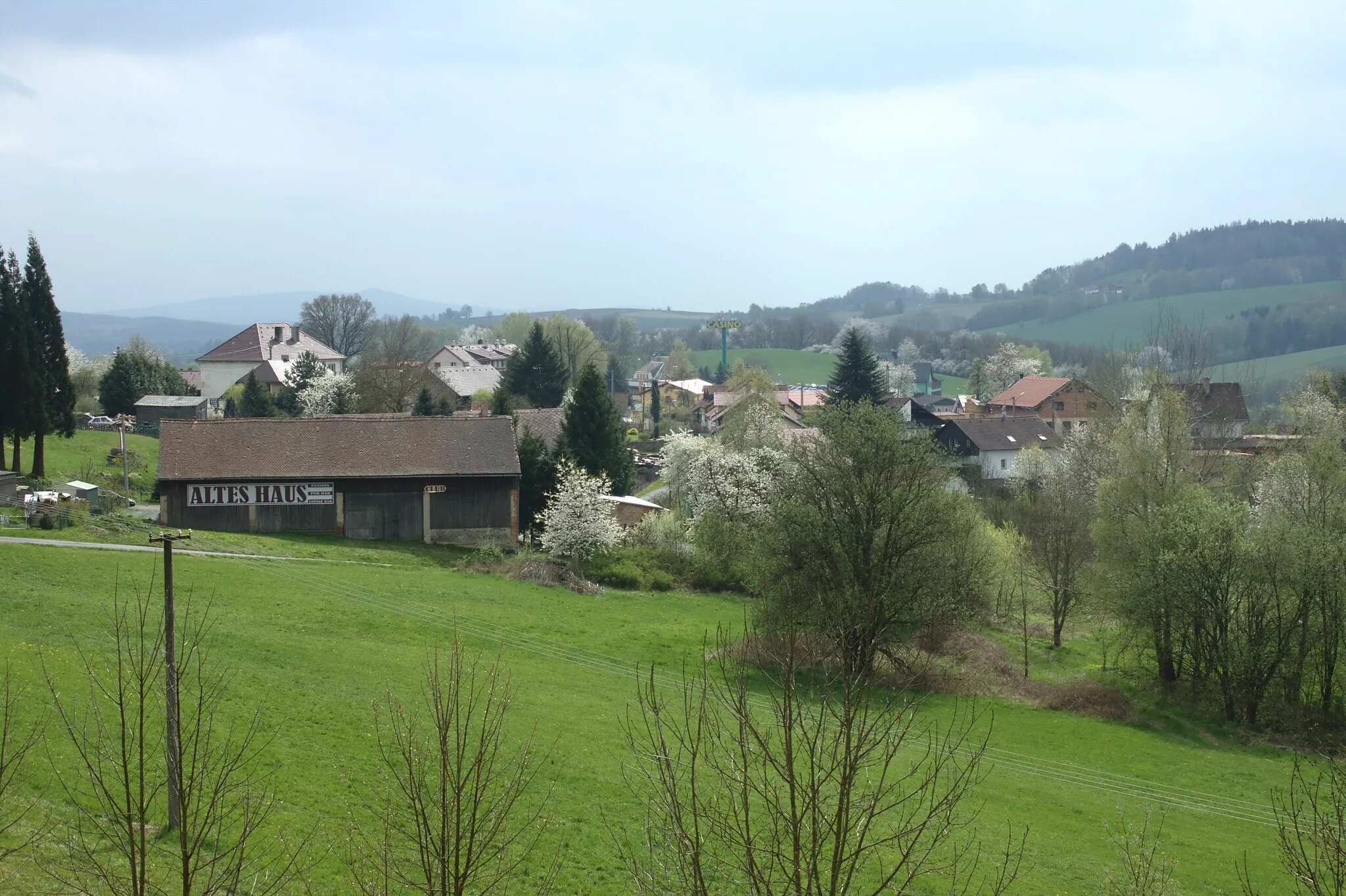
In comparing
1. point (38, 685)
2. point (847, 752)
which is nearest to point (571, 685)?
point (38, 685)

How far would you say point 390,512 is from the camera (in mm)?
42406

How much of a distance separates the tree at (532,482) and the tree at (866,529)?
53.0 feet

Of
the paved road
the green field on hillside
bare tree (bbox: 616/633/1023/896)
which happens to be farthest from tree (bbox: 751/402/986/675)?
the green field on hillside

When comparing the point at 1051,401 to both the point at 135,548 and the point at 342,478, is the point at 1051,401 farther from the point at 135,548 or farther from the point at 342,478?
the point at 135,548

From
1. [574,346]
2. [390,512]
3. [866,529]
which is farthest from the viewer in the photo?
[574,346]

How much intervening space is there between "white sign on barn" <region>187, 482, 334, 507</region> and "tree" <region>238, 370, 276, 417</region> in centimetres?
3103

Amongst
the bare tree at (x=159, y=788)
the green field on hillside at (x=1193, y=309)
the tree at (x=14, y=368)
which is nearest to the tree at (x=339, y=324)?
the tree at (x=14, y=368)

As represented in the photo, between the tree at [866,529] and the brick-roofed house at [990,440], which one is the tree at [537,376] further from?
the tree at [866,529]

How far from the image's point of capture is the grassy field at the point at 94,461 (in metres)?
46.2

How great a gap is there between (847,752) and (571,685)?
19.6 m

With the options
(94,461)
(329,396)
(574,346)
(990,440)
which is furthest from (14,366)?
(574,346)

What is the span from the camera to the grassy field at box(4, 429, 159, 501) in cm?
4622

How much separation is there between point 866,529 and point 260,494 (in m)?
24.5

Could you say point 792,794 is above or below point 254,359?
below
